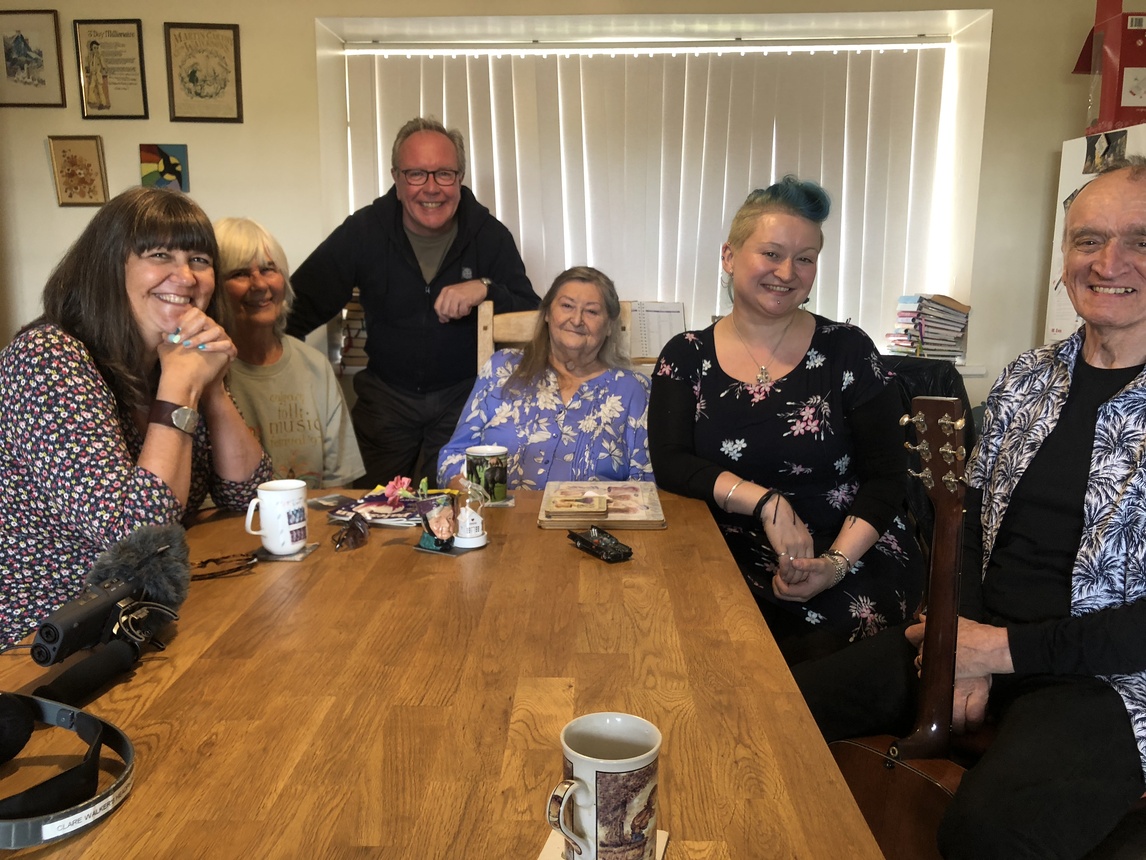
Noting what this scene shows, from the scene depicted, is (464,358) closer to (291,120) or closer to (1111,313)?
(291,120)

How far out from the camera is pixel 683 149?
139 inches

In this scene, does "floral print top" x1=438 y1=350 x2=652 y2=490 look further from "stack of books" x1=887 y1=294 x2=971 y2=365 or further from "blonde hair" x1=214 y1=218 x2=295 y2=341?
"stack of books" x1=887 y1=294 x2=971 y2=365

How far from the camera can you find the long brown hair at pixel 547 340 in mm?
2291

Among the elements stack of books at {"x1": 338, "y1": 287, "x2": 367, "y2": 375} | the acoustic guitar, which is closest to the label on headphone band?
the acoustic guitar

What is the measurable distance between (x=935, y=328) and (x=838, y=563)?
2.08 m

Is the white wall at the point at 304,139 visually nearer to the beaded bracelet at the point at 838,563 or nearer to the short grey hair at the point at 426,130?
the short grey hair at the point at 426,130

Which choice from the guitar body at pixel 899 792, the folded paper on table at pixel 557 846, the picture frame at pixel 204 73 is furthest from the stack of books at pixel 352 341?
the folded paper on table at pixel 557 846

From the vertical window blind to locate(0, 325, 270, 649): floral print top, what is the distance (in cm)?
252

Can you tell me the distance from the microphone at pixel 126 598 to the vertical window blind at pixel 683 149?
109 inches

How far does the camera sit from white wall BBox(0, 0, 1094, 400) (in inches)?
127

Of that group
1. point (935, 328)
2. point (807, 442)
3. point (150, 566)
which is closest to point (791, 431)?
point (807, 442)

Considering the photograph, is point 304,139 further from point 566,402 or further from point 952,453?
point 952,453

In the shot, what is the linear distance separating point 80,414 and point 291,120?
8.12 feet

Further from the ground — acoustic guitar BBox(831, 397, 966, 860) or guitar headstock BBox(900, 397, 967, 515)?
guitar headstock BBox(900, 397, 967, 515)
